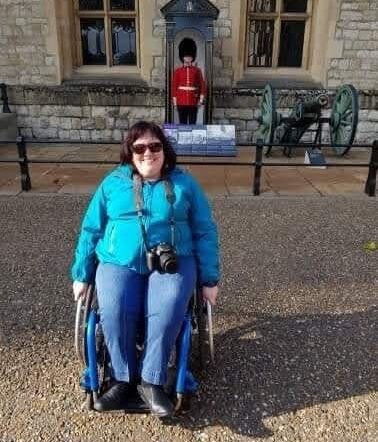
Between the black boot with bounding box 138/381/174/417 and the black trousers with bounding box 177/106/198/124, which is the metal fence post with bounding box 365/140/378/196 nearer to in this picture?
the black trousers with bounding box 177/106/198/124

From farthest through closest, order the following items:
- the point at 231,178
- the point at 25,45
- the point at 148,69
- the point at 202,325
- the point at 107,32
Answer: the point at 107,32, the point at 148,69, the point at 25,45, the point at 231,178, the point at 202,325

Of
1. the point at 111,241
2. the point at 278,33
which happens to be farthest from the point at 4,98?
the point at 111,241

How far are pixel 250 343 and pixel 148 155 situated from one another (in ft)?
4.21

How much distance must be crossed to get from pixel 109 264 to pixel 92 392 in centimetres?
58

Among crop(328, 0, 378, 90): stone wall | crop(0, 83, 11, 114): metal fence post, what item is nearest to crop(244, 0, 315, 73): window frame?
crop(328, 0, 378, 90): stone wall

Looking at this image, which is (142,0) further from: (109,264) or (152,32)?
(109,264)

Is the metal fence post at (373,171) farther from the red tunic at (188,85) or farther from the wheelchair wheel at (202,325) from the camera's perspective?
the wheelchair wheel at (202,325)

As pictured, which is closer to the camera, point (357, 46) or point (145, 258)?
point (145, 258)

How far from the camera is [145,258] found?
1.95 metres

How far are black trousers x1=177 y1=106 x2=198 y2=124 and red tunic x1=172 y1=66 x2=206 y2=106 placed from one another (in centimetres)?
13

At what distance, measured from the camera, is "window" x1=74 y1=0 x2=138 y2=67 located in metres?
8.17

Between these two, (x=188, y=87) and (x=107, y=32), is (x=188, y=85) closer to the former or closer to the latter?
(x=188, y=87)

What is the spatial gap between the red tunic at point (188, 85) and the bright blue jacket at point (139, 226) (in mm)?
5439

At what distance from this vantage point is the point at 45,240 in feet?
12.7
